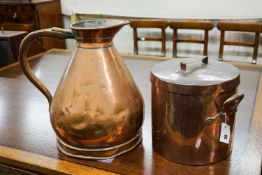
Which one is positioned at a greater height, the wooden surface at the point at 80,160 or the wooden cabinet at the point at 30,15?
the wooden cabinet at the point at 30,15

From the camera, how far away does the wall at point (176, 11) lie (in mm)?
2537

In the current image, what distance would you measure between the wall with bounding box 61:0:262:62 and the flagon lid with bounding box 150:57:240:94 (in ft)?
6.66

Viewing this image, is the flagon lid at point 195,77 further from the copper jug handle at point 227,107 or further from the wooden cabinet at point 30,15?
the wooden cabinet at point 30,15

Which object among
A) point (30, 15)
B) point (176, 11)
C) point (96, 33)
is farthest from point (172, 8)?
point (96, 33)

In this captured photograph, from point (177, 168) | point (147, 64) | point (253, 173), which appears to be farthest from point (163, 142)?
point (147, 64)

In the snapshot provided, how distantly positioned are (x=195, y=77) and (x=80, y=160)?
326 millimetres

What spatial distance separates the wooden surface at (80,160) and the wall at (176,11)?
1.46 m

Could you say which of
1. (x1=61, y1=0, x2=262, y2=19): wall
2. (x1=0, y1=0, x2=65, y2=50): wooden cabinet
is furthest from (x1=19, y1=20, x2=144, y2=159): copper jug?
(x1=0, y1=0, x2=65, y2=50): wooden cabinet

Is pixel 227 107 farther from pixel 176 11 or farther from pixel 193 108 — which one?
pixel 176 11

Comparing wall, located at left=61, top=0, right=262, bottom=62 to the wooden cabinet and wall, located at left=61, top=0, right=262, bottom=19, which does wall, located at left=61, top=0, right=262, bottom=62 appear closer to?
wall, located at left=61, top=0, right=262, bottom=19

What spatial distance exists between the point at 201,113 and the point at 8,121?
62cm

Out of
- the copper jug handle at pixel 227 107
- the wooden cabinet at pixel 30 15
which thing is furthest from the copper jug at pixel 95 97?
the wooden cabinet at pixel 30 15

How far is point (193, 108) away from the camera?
2.00 ft

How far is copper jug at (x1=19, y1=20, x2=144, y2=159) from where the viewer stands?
648mm
